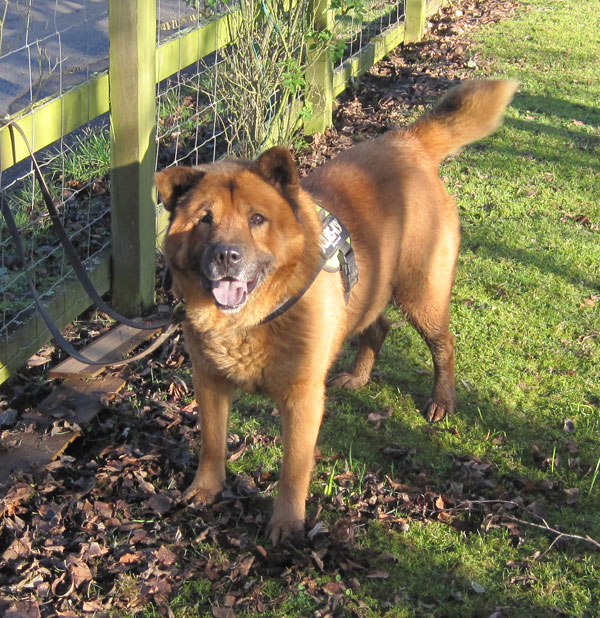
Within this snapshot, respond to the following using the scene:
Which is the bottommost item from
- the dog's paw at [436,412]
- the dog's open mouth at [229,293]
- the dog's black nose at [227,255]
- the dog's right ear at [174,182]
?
the dog's paw at [436,412]

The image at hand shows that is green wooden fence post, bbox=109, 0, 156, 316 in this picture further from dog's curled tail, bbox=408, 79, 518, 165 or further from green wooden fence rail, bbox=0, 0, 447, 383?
dog's curled tail, bbox=408, 79, 518, 165

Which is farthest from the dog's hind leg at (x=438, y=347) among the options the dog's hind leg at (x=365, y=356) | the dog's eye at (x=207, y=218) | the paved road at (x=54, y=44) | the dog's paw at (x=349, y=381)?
the paved road at (x=54, y=44)

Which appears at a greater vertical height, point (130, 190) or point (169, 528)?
point (130, 190)

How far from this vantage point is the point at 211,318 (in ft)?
11.4

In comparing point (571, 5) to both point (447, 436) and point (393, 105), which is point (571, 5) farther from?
point (447, 436)

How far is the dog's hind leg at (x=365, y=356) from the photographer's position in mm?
4879

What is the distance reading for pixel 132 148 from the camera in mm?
4777

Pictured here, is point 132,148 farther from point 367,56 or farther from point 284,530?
point 367,56

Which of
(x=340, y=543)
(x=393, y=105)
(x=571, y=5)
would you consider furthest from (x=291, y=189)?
(x=571, y=5)

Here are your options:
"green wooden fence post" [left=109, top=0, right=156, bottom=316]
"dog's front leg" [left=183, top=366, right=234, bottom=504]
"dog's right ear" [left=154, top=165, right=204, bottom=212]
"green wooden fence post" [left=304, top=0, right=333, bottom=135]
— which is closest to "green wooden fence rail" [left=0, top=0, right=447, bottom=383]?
"green wooden fence post" [left=109, top=0, right=156, bottom=316]

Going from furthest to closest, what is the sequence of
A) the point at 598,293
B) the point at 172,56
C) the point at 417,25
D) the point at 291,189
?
the point at 417,25, the point at 598,293, the point at 172,56, the point at 291,189

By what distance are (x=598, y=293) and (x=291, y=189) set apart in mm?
3262

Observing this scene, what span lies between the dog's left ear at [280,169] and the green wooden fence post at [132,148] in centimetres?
164

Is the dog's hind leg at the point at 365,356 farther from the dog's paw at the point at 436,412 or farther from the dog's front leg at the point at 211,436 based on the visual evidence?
the dog's front leg at the point at 211,436
